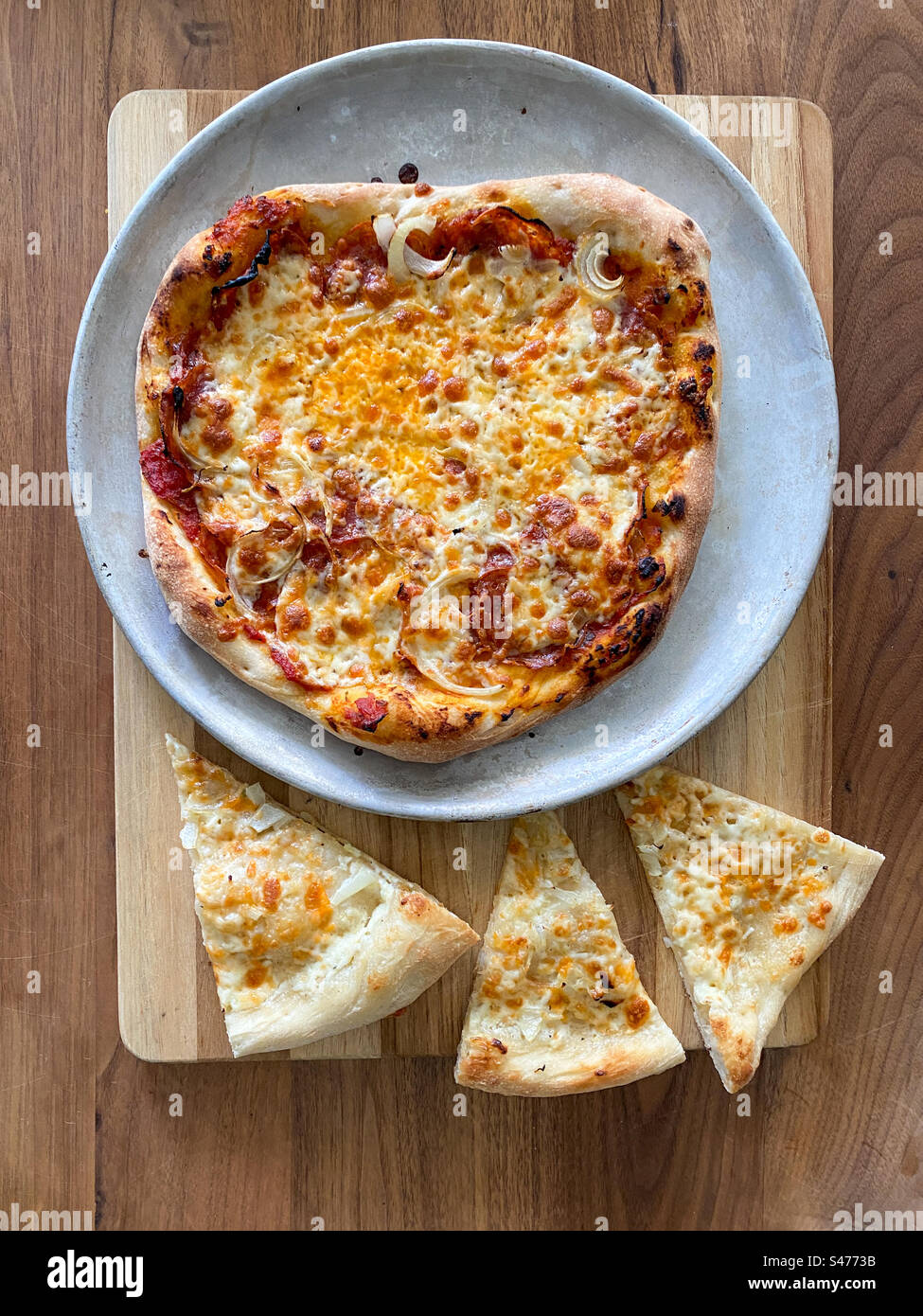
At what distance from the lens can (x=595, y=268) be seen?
313 centimetres

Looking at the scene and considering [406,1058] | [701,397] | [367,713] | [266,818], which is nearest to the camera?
[367,713]

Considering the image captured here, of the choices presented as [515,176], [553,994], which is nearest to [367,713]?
[553,994]

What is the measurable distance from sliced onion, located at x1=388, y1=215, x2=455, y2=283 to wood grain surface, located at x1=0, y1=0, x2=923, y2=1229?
1.05 metres

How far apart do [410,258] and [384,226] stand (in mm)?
120

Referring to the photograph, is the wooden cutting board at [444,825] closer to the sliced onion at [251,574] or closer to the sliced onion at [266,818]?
the sliced onion at [266,818]

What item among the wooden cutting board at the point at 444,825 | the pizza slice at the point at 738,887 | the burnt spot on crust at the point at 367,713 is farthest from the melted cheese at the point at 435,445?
the pizza slice at the point at 738,887

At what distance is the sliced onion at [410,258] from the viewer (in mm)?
3115

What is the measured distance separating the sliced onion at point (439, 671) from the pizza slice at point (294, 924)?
74 centimetres

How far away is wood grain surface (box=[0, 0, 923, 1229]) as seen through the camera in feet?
11.9

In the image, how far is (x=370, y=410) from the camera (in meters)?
3.14

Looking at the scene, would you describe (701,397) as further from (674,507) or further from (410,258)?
(410,258)

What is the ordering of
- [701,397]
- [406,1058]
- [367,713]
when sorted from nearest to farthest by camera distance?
[367,713] < [701,397] < [406,1058]
